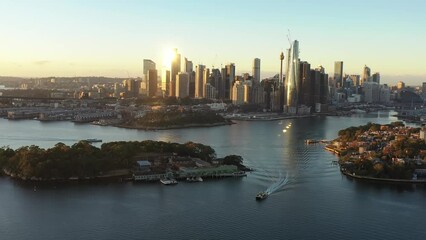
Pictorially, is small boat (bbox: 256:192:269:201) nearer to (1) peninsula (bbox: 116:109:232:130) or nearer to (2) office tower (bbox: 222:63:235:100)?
(1) peninsula (bbox: 116:109:232:130)

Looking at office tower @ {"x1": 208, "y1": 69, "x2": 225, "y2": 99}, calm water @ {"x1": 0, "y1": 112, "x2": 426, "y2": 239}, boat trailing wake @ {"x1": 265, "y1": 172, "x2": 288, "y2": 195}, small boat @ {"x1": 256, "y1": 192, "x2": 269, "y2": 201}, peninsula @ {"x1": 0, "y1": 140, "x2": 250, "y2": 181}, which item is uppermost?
office tower @ {"x1": 208, "y1": 69, "x2": 225, "y2": 99}

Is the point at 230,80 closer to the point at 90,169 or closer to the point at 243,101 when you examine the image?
the point at 243,101

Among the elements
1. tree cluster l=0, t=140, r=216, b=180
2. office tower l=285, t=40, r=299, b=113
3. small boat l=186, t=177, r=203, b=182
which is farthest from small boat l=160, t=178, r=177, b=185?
office tower l=285, t=40, r=299, b=113

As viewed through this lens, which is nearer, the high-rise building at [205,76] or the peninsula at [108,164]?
the peninsula at [108,164]

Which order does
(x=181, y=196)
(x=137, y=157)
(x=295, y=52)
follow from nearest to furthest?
(x=181, y=196)
(x=137, y=157)
(x=295, y=52)

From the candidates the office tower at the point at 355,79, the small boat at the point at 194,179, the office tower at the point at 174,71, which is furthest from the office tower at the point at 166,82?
the small boat at the point at 194,179

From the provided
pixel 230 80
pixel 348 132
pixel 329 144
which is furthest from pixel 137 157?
pixel 230 80

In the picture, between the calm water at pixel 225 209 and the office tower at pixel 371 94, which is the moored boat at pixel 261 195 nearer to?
the calm water at pixel 225 209
